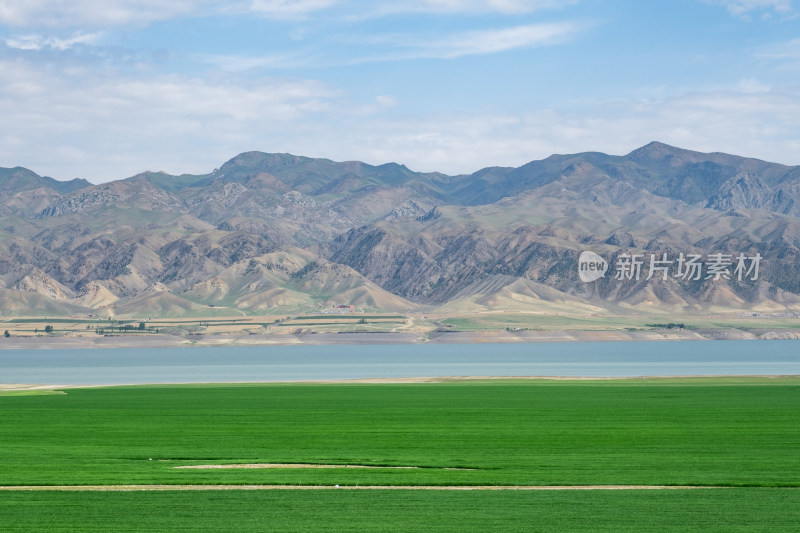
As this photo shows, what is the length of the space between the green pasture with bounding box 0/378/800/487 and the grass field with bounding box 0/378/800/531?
0.12 meters

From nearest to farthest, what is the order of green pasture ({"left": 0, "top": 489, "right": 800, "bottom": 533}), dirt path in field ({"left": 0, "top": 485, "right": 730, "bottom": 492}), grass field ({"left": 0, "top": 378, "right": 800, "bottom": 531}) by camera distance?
green pasture ({"left": 0, "top": 489, "right": 800, "bottom": 533}) < grass field ({"left": 0, "top": 378, "right": 800, "bottom": 531}) < dirt path in field ({"left": 0, "top": 485, "right": 730, "bottom": 492})

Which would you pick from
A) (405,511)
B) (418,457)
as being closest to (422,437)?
(418,457)

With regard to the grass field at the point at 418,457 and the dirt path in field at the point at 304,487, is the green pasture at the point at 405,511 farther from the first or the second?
the dirt path in field at the point at 304,487

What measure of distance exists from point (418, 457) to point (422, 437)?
7.49 metres

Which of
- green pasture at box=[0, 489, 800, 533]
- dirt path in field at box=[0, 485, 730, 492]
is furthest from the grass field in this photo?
dirt path in field at box=[0, 485, 730, 492]

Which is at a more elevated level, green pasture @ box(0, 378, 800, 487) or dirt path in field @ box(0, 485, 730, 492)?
dirt path in field @ box(0, 485, 730, 492)

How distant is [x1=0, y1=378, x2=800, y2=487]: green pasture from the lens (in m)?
35.1

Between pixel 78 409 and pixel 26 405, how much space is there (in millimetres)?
5653

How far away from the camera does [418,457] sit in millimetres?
40156

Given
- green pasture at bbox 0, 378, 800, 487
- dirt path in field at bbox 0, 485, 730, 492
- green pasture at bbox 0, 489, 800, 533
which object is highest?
green pasture at bbox 0, 489, 800, 533

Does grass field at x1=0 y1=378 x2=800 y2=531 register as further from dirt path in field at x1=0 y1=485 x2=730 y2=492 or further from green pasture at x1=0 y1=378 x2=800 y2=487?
dirt path in field at x1=0 y1=485 x2=730 y2=492

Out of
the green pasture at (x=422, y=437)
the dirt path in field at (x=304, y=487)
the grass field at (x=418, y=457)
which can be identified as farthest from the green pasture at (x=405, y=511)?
the green pasture at (x=422, y=437)

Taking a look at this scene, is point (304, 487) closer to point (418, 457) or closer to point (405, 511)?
point (405, 511)

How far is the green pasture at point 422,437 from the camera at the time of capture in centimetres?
3512
